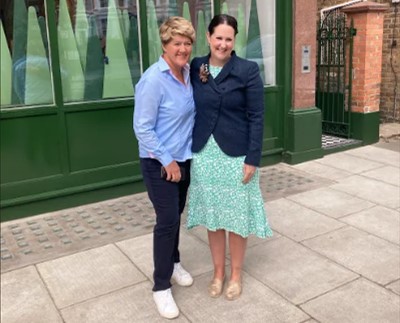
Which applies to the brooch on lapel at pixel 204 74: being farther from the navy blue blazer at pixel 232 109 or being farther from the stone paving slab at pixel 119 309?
the stone paving slab at pixel 119 309

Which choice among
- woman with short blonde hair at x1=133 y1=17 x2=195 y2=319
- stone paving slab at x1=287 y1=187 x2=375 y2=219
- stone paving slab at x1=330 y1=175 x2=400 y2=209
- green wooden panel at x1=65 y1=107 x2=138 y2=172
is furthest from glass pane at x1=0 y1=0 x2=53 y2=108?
stone paving slab at x1=330 y1=175 x2=400 y2=209

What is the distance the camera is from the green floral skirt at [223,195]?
303 centimetres

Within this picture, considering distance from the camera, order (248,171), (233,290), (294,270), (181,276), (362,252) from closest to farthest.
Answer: (248,171), (233,290), (181,276), (294,270), (362,252)

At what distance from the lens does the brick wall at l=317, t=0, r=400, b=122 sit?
8.30 metres

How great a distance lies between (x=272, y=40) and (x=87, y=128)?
9.17 feet

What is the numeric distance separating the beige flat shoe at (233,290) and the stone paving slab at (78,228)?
130 centimetres

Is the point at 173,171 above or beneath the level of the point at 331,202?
above

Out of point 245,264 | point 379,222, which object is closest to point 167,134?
point 245,264

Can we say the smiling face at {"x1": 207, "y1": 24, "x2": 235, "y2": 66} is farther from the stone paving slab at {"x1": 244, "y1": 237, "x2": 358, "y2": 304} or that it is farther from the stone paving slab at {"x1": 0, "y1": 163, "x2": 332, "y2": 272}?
the stone paving slab at {"x1": 0, "y1": 163, "x2": 332, "y2": 272}

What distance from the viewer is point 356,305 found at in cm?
313

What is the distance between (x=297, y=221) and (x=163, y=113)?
2.19 m

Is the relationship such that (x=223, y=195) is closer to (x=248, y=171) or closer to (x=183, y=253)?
(x=248, y=171)

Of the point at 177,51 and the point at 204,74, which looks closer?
the point at 177,51

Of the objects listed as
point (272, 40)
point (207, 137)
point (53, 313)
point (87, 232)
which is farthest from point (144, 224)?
point (272, 40)
